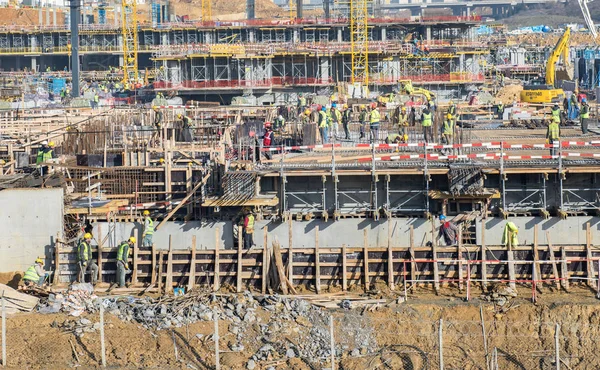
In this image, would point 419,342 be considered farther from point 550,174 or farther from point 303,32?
point 303,32

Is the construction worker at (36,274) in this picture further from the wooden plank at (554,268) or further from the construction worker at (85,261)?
the wooden plank at (554,268)

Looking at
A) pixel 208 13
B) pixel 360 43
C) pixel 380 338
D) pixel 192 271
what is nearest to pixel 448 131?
pixel 192 271

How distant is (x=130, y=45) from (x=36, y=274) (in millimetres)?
70510

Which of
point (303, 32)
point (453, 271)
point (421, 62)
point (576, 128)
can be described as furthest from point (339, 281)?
point (303, 32)

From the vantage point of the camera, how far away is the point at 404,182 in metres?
28.9

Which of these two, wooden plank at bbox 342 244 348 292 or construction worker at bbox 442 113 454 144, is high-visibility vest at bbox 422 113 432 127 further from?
wooden plank at bbox 342 244 348 292

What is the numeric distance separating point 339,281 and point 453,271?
263cm

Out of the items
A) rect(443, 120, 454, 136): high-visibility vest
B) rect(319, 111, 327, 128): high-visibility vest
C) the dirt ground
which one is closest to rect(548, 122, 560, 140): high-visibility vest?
rect(443, 120, 454, 136): high-visibility vest

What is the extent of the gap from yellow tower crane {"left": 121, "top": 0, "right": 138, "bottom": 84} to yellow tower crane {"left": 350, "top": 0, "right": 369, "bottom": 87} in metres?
18.5

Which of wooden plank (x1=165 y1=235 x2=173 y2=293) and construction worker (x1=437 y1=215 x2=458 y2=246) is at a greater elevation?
construction worker (x1=437 y1=215 x2=458 y2=246)

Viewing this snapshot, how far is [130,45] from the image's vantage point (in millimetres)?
92688

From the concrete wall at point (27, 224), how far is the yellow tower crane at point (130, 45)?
5544cm

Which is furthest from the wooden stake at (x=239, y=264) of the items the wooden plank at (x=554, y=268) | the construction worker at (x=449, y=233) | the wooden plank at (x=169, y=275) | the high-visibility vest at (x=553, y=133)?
the high-visibility vest at (x=553, y=133)

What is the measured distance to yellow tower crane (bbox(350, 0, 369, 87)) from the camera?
A: 67.4 m
